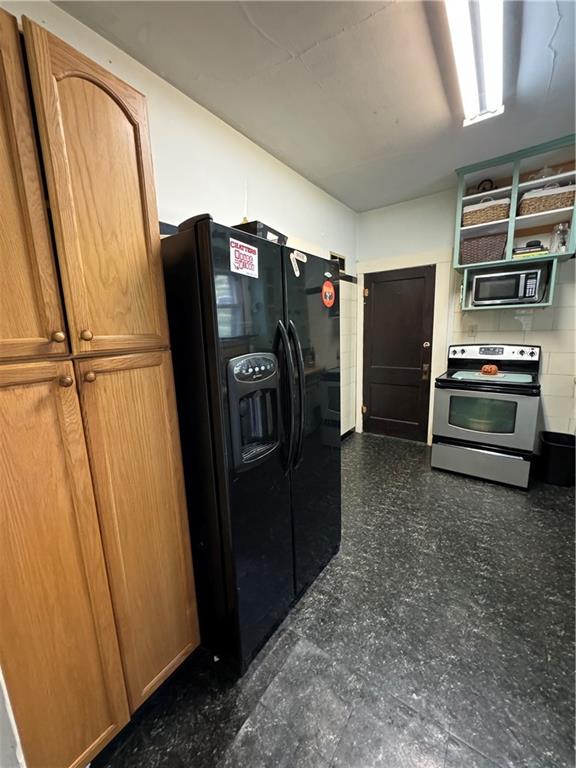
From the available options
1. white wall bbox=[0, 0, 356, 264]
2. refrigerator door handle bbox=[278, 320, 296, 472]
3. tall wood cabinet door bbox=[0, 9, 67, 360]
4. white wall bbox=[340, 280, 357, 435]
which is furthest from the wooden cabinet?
white wall bbox=[340, 280, 357, 435]

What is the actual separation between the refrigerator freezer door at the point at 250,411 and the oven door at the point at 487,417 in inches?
82.3

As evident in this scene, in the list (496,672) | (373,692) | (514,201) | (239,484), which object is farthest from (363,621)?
(514,201)

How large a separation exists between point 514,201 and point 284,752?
370cm

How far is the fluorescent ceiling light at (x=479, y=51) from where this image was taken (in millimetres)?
1339

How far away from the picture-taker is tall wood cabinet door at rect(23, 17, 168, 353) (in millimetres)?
799

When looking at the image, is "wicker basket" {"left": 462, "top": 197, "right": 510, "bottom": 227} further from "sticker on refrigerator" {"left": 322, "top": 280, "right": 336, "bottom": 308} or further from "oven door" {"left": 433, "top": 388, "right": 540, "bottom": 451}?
"sticker on refrigerator" {"left": 322, "top": 280, "right": 336, "bottom": 308}

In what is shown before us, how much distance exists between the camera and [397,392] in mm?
3852

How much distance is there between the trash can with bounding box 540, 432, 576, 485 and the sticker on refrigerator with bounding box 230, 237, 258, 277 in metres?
3.02

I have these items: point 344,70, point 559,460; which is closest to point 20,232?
point 344,70

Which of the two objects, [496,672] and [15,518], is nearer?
[15,518]

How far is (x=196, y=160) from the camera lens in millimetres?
1870

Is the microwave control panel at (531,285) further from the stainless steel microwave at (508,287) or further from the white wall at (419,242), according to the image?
the white wall at (419,242)

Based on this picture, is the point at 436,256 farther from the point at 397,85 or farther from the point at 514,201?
the point at 397,85

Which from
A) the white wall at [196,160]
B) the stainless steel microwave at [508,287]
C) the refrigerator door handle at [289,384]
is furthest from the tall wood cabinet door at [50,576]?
the stainless steel microwave at [508,287]
